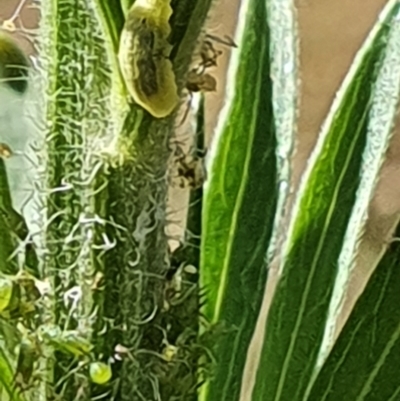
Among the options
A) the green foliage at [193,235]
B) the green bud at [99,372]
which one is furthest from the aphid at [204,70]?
the green bud at [99,372]

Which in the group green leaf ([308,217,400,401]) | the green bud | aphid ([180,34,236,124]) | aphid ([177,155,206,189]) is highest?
aphid ([180,34,236,124])

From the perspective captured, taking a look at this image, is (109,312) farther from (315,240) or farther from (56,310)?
(315,240)

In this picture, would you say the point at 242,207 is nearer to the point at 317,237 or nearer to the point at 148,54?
the point at 317,237

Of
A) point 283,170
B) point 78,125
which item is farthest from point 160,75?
point 283,170

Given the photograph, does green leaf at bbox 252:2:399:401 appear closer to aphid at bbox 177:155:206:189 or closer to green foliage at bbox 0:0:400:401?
green foliage at bbox 0:0:400:401

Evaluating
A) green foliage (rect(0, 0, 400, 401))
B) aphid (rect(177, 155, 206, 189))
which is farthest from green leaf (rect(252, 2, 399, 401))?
aphid (rect(177, 155, 206, 189))


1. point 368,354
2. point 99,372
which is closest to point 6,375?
point 99,372
